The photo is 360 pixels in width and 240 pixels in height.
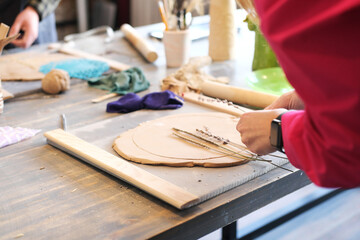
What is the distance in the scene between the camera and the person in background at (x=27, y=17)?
2.04 meters

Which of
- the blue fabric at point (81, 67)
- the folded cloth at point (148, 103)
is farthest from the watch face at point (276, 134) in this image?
the blue fabric at point (81, 67)

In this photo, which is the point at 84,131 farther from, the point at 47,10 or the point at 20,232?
the point at 47,10

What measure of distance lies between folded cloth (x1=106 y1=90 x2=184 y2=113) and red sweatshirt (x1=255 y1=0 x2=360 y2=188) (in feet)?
2.34

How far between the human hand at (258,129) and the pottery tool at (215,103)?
31cm

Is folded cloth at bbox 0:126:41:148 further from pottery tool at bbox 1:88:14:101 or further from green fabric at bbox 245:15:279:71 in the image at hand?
green fabric at bbox 245:15:279:71

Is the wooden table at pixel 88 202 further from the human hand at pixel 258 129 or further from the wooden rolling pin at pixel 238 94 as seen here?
the wooden rolling pin at pixel 238 94

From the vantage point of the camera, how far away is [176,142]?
3.71 ft

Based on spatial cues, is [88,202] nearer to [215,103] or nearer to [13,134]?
[13,134]

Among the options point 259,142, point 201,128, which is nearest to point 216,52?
point 201,128

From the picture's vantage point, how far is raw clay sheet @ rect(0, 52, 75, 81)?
68.1 inches

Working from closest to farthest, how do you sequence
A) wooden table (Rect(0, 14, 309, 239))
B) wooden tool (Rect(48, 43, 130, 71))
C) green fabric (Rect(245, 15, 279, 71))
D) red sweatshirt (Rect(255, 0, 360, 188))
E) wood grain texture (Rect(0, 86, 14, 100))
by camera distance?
red sweatshirt (Rect(255, 0, 360, 188))
wooden table (Rect(0, 14, 309, 239))
wood grain texture (Rect(0, 86, 14, 100))
green fabric (Rect(245, 15, 279, 71))
wooden tool (Rect(48, 43, 130, 71))

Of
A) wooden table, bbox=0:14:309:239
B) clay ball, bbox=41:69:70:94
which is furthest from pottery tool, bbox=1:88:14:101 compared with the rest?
wooden table, bbox=0:14:309:239

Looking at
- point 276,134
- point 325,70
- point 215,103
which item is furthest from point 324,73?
point 215,103

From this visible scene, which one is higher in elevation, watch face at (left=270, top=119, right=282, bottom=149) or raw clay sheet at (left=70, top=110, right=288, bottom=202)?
watch face at (left=270, top=119, right=282, bottom=149)
